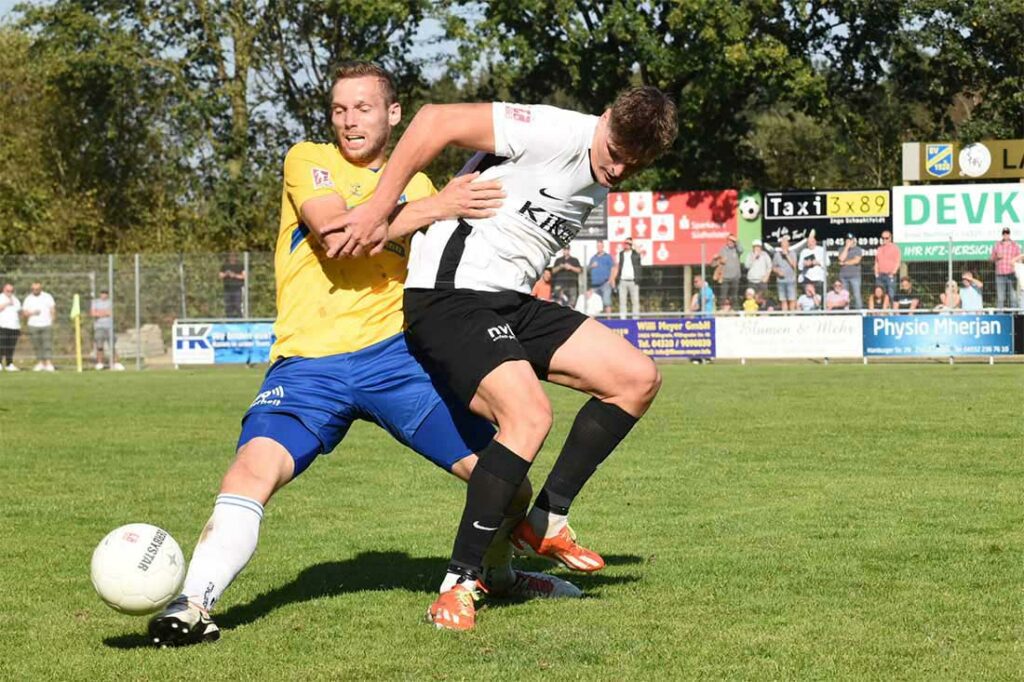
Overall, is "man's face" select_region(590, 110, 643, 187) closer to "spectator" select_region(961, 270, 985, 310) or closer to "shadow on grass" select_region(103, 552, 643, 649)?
"shadow on grass" select_region(103, 552, 643, 649)

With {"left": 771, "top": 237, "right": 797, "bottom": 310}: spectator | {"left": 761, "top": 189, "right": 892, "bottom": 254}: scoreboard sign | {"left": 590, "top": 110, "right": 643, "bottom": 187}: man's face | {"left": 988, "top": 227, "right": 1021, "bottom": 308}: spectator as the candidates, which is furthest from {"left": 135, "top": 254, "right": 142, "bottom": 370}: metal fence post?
{"left": 590, "top": 110, "right": 643, "bottom": 187}: man's face

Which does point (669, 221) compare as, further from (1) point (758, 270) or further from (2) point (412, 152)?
(2) point (412, 152)

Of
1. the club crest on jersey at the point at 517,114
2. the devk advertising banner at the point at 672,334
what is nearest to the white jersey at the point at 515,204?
the club crest on jersey at the point at 517,114

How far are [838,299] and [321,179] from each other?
23.4m

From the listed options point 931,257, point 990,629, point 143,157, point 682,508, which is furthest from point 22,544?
point 143,157

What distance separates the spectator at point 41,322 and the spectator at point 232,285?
3556 mm

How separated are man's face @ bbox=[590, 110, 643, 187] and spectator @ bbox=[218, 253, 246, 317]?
25518 mm

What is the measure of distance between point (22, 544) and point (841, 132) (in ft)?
125

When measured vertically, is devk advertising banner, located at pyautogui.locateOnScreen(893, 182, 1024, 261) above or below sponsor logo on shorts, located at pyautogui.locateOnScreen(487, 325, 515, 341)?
above

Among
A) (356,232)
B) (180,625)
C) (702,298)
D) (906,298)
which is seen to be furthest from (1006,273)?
(180,625)

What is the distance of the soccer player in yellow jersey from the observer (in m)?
5.04

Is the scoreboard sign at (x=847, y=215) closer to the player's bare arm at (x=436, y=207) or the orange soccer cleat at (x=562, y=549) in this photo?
the orange soccer cleat at (x=562, y=549)

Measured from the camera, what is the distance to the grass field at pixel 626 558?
4.57m

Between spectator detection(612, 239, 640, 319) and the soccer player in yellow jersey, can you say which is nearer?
the soccer player in yellow jersey
